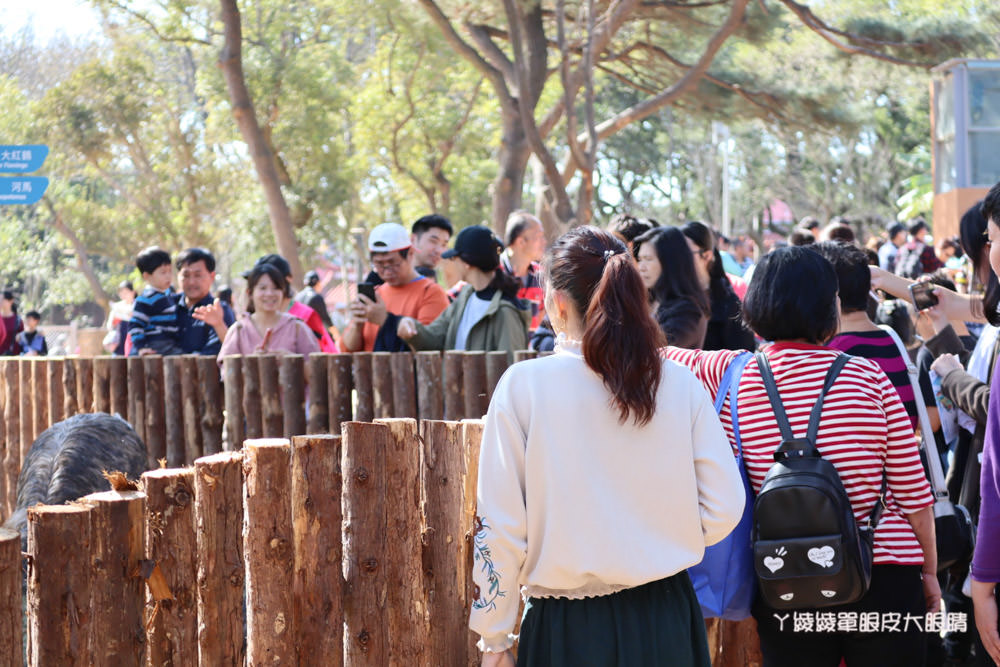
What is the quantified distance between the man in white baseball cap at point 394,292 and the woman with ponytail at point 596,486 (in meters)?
3.64

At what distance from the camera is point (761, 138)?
45.0 meters

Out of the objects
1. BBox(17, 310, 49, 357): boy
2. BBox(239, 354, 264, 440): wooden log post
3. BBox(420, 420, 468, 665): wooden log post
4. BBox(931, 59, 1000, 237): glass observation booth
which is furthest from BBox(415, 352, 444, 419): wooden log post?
BBox(931, 59, 1000, 237): glass observation booth

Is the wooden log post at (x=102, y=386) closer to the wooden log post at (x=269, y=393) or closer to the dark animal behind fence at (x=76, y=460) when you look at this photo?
the dark animal behind fence at (x=76, y=460)

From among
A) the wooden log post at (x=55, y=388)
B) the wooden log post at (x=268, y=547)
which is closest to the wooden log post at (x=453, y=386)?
the wooden log post at (x=268, y=547)

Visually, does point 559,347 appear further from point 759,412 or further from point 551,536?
point 759,412

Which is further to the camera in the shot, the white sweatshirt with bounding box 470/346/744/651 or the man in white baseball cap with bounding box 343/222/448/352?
the man in white baseball cap with bounding box 343/222/448/352

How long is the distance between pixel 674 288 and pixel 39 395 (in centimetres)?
500

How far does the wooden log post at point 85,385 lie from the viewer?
23.8 feet

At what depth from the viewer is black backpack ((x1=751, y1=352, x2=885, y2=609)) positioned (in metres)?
3.01

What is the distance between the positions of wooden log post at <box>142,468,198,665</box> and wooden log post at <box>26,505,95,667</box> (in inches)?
11.0

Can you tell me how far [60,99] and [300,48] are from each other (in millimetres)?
5295

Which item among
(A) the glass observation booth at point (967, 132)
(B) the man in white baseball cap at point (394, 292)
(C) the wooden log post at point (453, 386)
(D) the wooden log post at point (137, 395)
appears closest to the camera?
(C) the wooden log post at point (453, 386)

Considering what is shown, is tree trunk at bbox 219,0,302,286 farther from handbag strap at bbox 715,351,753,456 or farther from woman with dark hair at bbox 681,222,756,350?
handbag strap at bbox 715,351,753,456

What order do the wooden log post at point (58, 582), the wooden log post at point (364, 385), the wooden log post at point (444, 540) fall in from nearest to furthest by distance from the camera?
the wooden log post at point (58, 582), the wooden log post at point (444, 540), the wooden log post at point (364, 385)
